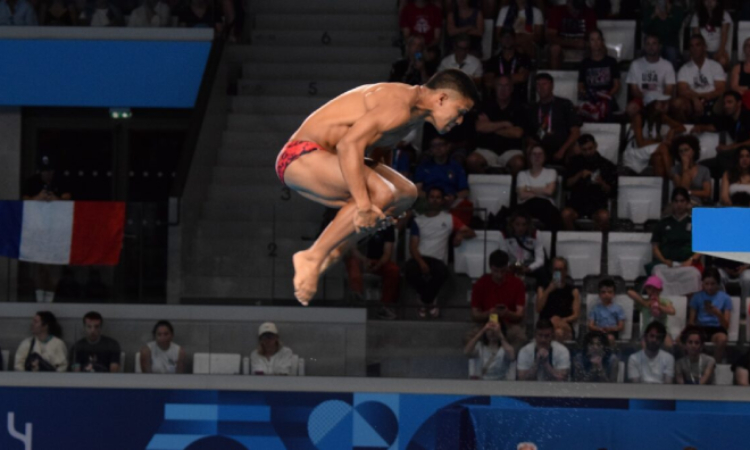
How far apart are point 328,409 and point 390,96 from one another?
391 cm

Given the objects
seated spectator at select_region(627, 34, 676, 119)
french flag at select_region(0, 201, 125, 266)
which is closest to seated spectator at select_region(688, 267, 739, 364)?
seated spectator at select_region(627, 34, 676, 119)

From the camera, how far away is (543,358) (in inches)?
388

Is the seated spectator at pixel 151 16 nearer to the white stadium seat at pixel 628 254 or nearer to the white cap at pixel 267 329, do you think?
the white cap at pixel 267 329

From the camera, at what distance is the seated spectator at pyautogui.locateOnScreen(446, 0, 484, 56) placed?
1265 centimetres

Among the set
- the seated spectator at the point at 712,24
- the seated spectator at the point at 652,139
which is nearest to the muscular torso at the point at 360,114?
the seated spectator at the point at 652,139

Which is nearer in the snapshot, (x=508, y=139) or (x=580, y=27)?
(x=508, y=139)

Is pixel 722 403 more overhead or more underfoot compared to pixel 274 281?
more underfoot

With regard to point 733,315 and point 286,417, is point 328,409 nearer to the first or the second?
point 286,417

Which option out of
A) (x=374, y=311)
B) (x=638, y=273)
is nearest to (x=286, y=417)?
(x=374, y=311)

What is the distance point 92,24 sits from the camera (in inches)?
509

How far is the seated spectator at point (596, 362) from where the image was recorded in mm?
9789

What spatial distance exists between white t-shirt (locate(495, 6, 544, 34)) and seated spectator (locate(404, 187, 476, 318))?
107 inches

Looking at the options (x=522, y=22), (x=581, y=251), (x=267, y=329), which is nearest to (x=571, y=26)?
(x=522, y=22)

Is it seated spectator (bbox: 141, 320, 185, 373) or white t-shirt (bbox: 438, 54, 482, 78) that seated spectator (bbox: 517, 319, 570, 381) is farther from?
white t-shirt (bbox: 438, 54, 482, 78)
